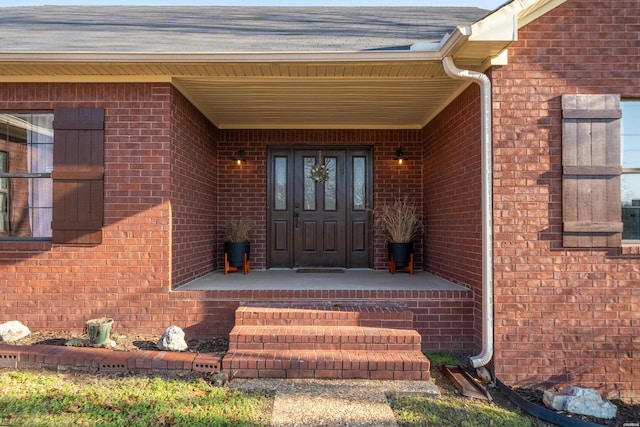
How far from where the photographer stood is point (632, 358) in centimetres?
352

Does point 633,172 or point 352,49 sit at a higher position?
point 352,49

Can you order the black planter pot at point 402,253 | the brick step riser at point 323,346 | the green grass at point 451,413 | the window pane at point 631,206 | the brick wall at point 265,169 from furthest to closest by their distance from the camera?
the brick wall at point 265,169 → the black planter pot at point 402,253 → the window pane at point 631,206 → the brick step riser at point 323,346 → the green grass at point 451,413

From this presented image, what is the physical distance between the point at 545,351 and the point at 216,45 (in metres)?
4.17

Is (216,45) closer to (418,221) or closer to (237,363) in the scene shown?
(237,363)

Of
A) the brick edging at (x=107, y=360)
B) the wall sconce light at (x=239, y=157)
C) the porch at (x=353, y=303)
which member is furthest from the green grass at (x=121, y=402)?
the wall sconce light at (x=239, y=157)

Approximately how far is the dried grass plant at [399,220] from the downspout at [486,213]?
1.88 meters

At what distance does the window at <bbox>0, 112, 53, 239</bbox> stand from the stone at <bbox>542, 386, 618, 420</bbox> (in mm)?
Result: 5076

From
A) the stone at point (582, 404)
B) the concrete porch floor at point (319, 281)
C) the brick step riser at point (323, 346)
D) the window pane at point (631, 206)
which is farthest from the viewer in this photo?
the concrete porch floor at point (319, 281)

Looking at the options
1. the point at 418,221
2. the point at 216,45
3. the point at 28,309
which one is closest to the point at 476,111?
the point at 418,221

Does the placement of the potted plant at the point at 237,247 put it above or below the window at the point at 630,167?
below

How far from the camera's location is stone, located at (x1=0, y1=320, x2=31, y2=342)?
12.4ft

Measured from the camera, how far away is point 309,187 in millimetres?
6121

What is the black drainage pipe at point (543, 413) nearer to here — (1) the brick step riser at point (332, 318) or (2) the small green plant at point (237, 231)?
(1) the brick step riser at point (332, 318)

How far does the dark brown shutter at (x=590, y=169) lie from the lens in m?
3.52
